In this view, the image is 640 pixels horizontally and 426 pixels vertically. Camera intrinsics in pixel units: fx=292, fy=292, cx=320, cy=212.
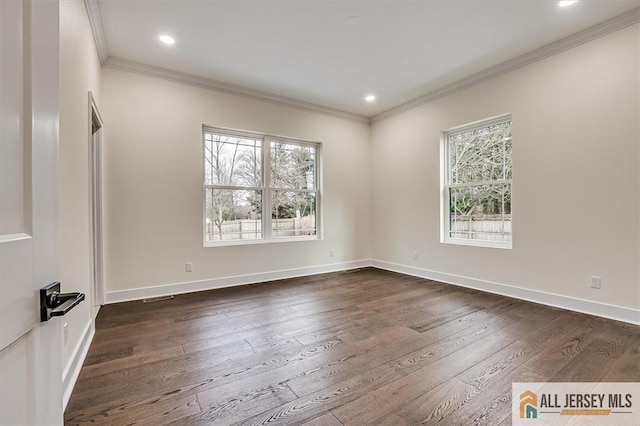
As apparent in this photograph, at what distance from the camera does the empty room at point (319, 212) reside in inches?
58.6

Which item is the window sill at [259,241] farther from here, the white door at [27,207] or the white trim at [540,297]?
the white door at [27,207]

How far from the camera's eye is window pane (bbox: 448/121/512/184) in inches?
147

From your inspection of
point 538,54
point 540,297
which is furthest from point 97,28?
point 540,297

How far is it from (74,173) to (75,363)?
127cm

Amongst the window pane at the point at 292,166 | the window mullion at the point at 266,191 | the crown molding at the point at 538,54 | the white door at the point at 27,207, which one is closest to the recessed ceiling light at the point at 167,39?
the window mullion at the point at 266,191

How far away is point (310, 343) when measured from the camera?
7.72ft

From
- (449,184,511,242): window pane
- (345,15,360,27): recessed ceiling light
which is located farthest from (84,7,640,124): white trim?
(345,15,360,27): recessed ceiling light

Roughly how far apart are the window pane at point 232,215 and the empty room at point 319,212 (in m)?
0.03

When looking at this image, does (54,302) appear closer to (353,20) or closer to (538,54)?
(353,20)

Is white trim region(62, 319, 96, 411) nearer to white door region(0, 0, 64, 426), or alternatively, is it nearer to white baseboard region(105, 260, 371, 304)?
white baseboard region(105, 260, 371, 304)

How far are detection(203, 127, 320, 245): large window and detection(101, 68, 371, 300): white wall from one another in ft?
0.63

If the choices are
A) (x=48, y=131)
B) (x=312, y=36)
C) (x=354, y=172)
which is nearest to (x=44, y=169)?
(x=48, y=131)

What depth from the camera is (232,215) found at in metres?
4.30

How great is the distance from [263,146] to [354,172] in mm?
1771
